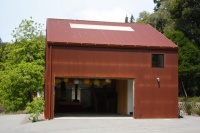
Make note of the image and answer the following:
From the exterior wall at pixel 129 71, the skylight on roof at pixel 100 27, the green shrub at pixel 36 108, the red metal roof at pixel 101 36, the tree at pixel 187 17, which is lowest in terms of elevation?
the green shrub at pixel 36 108

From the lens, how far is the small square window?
20062mm

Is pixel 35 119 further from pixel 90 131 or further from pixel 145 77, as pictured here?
pixel 145 77

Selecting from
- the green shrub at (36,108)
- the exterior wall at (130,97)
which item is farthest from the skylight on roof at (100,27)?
the green shrub at (36,108)

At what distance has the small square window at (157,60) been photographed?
20062mm

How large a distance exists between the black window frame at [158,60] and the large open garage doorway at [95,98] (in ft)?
5.97

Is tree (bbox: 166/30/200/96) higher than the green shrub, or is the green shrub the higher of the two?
tree (bbox: 166/30/200/96)

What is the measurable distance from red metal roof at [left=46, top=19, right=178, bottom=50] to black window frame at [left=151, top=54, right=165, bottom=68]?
588 mm

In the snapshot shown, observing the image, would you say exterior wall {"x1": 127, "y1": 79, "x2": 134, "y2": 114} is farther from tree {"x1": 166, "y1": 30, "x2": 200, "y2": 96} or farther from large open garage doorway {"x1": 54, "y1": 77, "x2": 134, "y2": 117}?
tree {"x1": 166, "y1": 30, "x2": 200, "y2": 96}

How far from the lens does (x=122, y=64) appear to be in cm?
1947

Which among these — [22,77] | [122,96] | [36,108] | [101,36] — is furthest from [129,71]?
[22,77]

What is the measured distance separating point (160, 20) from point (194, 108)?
22602mm

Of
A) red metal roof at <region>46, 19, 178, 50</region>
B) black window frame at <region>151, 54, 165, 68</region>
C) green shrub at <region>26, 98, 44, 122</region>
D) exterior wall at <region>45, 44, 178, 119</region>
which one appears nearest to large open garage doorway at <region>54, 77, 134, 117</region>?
exterior wall at <region>45, 44, 178, 119</region>

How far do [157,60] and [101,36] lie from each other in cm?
361

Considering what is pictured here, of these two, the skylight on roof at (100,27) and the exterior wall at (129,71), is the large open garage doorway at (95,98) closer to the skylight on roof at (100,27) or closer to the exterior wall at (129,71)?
the exterior wall at (129,71)
